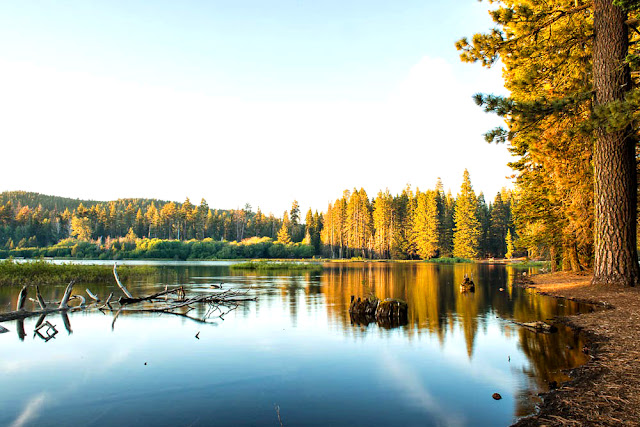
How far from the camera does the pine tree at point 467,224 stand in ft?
277

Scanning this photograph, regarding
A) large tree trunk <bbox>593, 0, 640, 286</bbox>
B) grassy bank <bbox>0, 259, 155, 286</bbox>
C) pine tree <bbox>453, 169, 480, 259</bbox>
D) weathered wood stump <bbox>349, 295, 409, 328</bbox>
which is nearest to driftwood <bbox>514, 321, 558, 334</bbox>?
weathered wood stump <bbox>349, 295, 409, 328</bbox>

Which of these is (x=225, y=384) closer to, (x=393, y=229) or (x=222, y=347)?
(x=222, y=347)

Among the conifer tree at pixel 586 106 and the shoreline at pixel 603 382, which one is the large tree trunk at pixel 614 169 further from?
the shoreline at pixel 603 382

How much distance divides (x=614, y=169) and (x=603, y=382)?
12.1 meters

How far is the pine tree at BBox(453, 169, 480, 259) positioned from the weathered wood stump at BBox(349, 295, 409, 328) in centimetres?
7405

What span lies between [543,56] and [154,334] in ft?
67.5

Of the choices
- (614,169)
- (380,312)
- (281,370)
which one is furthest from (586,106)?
Result: (281,370)

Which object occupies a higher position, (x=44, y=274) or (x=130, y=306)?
(x=44, y=274)

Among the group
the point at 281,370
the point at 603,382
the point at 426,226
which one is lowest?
the point at 281,370

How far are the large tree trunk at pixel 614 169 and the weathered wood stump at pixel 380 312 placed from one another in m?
8.45

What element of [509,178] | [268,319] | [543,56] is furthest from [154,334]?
[509,178]

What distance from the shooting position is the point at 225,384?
314 inches

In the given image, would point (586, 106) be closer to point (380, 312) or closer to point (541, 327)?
point (541, 327)

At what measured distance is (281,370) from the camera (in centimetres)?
898
